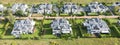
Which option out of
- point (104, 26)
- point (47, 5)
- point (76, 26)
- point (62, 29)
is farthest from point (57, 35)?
point (47, 5)

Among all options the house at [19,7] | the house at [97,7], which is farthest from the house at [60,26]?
the house at [19,7]

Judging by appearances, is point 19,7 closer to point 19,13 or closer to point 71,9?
point 19,13

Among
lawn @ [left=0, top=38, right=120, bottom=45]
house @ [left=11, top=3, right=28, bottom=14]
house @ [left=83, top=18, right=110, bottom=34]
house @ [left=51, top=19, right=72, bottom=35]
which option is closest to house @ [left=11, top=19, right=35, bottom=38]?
lawn @ [left=0, top=38, right=120, bottom=45]

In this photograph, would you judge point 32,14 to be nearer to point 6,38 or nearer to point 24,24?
point 24,24

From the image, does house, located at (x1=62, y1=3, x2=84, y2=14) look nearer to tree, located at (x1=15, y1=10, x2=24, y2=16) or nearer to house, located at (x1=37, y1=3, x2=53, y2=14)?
house, located at (x1=37, y1=3, x2=53, y2=14)

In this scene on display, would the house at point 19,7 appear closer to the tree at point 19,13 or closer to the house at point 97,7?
the tree at point 19,13

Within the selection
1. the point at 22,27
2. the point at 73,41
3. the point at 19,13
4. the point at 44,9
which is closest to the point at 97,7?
the point at 44,9

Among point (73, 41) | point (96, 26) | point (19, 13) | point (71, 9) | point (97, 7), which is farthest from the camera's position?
point (97, 7)
